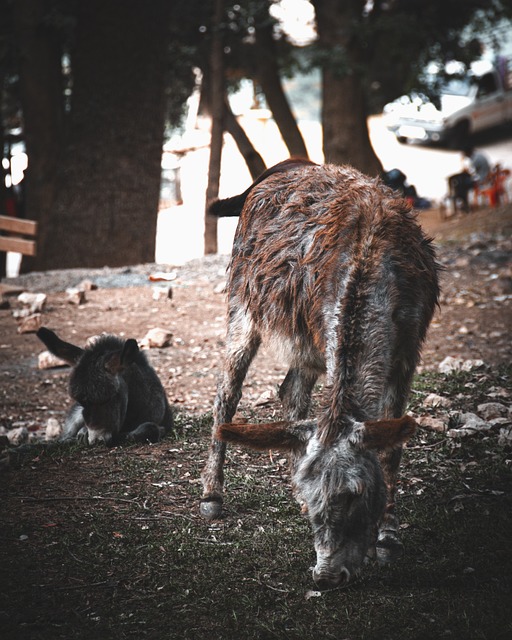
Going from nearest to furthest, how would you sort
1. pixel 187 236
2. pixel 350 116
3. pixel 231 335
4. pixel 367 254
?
pixel 367 254, pixel 231 335, pixel 350 116, pixel 187 236

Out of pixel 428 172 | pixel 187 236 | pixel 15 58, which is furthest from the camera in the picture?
pixel 428 172

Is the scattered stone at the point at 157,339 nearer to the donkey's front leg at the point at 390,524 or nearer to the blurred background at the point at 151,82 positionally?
the blurred background at the point at 151,82

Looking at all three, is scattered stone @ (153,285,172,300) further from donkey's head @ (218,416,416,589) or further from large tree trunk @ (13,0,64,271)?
donkey's head @ (218,416,416,589)

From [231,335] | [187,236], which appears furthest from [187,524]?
[187,236]

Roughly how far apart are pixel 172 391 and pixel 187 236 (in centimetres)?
1684

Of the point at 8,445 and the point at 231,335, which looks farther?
the point at 8,445

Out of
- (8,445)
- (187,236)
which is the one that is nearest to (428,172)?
(187,236)

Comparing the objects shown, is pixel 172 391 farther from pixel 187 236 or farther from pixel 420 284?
pixel 187 236

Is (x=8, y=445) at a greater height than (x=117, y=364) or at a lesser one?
lesser

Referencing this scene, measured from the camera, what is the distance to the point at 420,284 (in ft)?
14.8

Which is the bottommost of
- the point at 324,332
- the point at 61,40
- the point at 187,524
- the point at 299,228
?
the point at 187,524

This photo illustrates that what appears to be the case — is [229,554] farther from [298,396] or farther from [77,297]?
[77,297]

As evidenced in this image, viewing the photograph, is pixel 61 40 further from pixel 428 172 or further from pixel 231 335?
pixel 428 172

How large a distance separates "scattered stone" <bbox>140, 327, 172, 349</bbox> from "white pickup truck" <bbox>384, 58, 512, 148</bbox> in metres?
16.8
